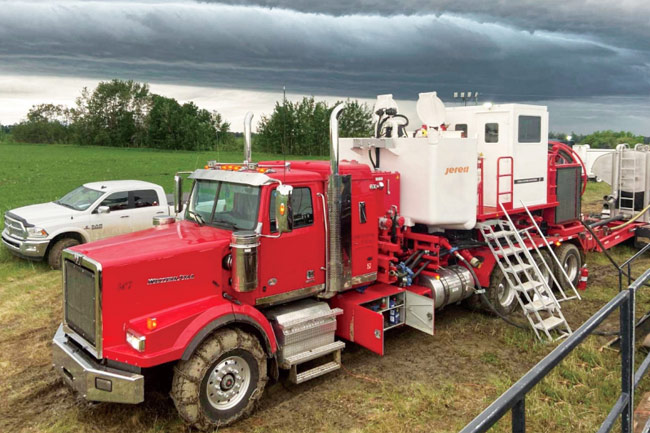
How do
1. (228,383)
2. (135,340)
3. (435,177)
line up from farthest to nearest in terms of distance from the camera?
(435,177) → (228,383) → (135,340)

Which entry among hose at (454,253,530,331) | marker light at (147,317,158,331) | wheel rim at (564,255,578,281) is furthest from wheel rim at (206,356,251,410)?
wheel rim at (564,255,578,281)

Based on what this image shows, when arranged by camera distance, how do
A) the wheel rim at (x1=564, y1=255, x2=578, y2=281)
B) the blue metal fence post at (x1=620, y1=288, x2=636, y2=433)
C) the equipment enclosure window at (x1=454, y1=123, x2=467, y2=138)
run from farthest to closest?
the wheel rim at (x1=564, y1=255, x2=578, y2=281)
the equipment enclosure window at (x1=454, y1=123, x2=467, y2=138)
the blue metal fence post at (x1=620, y1=288, x2=636, y2=433)

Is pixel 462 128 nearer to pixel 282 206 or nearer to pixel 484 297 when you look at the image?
pixel 484 297

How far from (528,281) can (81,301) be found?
7586mm

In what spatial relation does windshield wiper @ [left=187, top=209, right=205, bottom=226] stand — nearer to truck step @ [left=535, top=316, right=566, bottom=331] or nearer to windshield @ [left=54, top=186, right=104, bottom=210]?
truck step @ [left=535, top=316, right=566, bottom=331]

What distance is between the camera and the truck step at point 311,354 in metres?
7.09

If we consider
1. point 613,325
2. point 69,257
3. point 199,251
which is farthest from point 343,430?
point 613,325

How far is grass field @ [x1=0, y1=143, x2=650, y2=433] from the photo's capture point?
6480 mm

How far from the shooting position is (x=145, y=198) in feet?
47.3

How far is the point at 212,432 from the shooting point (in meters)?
6.32

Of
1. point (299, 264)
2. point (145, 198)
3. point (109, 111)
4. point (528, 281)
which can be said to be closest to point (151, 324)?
point (299, 264)

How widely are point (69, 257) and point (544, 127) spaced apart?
367 inches

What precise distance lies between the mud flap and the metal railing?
4697mm

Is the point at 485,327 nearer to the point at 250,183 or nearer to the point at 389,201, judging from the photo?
the point at 389,201
